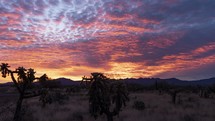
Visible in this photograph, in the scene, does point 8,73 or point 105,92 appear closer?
point 105,92

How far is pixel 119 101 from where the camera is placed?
18828mm

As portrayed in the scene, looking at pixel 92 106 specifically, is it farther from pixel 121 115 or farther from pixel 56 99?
pixel 56 99

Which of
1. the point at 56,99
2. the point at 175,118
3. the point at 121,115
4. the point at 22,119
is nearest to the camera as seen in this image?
the point at 22,119

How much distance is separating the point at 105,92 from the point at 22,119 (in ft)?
27.4

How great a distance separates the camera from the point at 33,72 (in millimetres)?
19578

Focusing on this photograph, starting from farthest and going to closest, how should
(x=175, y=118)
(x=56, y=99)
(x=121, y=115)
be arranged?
1. (x=56, y=99)
2. (x=121, y=115)
3. (x=175, y=118)

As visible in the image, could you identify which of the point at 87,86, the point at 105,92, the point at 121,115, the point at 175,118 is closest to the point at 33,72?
the point at 87,86

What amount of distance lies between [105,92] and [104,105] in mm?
794

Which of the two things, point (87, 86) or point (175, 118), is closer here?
point (87, 86)

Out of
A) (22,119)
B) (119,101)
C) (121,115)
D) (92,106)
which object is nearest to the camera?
(92,106)

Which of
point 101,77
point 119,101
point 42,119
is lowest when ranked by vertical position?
point 42,119

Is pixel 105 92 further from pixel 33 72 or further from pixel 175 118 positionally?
pixel 175 118

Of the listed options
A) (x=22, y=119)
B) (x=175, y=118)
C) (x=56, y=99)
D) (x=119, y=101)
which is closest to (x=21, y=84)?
(x=22, y=119)

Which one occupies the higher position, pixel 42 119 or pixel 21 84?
pixel 21 84
